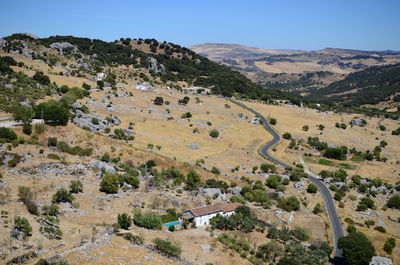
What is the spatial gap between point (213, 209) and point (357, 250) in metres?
14.9

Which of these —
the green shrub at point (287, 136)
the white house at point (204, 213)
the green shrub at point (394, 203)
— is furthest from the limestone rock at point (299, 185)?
the green shrub at point (287, 136)

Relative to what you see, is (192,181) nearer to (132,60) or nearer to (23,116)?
(23,116)

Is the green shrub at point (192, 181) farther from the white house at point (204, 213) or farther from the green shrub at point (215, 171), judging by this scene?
the green shrub at point (215, 171)

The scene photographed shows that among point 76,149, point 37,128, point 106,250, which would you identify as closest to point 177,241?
point 106,250

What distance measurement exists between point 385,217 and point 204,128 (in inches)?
1816

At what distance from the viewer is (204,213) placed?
36656 mm

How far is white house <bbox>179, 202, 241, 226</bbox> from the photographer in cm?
3588

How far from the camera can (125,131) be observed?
2744 inches

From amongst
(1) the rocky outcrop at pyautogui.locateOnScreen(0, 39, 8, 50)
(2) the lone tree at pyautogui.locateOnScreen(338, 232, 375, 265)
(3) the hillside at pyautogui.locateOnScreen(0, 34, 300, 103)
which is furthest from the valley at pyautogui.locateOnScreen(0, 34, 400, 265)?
(3) the hillside at pyautogui.locateOnScreen(0, 34, 300, 103)

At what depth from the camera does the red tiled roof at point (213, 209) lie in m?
36.7

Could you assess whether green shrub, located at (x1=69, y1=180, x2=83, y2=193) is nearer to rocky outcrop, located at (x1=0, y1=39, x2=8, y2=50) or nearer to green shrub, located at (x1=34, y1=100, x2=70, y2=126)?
green shrub, located at (x1=34, y1=100, x2=70, y2=126)

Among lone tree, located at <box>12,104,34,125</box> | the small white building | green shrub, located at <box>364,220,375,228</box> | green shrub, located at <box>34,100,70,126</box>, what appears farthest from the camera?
the small white building

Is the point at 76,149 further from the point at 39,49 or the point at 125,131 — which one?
the point at 39,49

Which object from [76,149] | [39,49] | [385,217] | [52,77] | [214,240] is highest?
[39,49]
